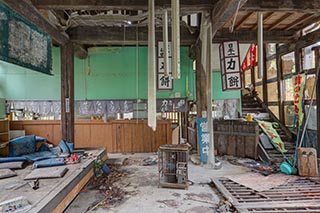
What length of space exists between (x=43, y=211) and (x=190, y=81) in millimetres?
6831

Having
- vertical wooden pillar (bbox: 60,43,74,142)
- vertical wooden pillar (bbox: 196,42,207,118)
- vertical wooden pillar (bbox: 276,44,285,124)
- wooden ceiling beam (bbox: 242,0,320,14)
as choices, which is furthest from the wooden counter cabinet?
wooden ceiling beam (bbox: 242,0,320,14)

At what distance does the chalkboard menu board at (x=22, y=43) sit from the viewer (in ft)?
12.3

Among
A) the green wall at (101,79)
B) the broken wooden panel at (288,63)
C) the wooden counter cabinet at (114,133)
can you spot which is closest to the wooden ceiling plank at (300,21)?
the broken wooden panel at (288,63)

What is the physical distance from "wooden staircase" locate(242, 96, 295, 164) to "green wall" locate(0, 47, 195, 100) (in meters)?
3.24

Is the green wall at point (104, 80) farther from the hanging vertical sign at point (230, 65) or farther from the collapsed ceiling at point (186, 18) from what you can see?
the hanging vertical sign at point (230, 65)

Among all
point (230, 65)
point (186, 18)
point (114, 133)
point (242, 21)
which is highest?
point (186, 18)

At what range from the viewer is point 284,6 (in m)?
4.96

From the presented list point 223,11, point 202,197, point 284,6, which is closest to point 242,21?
point 284,6

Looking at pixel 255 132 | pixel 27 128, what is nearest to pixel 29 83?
pixel 27 128

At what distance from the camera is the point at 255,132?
661 cm

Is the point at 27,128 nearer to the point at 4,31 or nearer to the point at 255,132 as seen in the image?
the point at 4,31

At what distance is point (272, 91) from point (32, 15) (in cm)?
892

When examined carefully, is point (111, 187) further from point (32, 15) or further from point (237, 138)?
point (237, 138)

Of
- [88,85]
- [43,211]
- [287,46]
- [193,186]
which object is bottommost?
[193,186]
